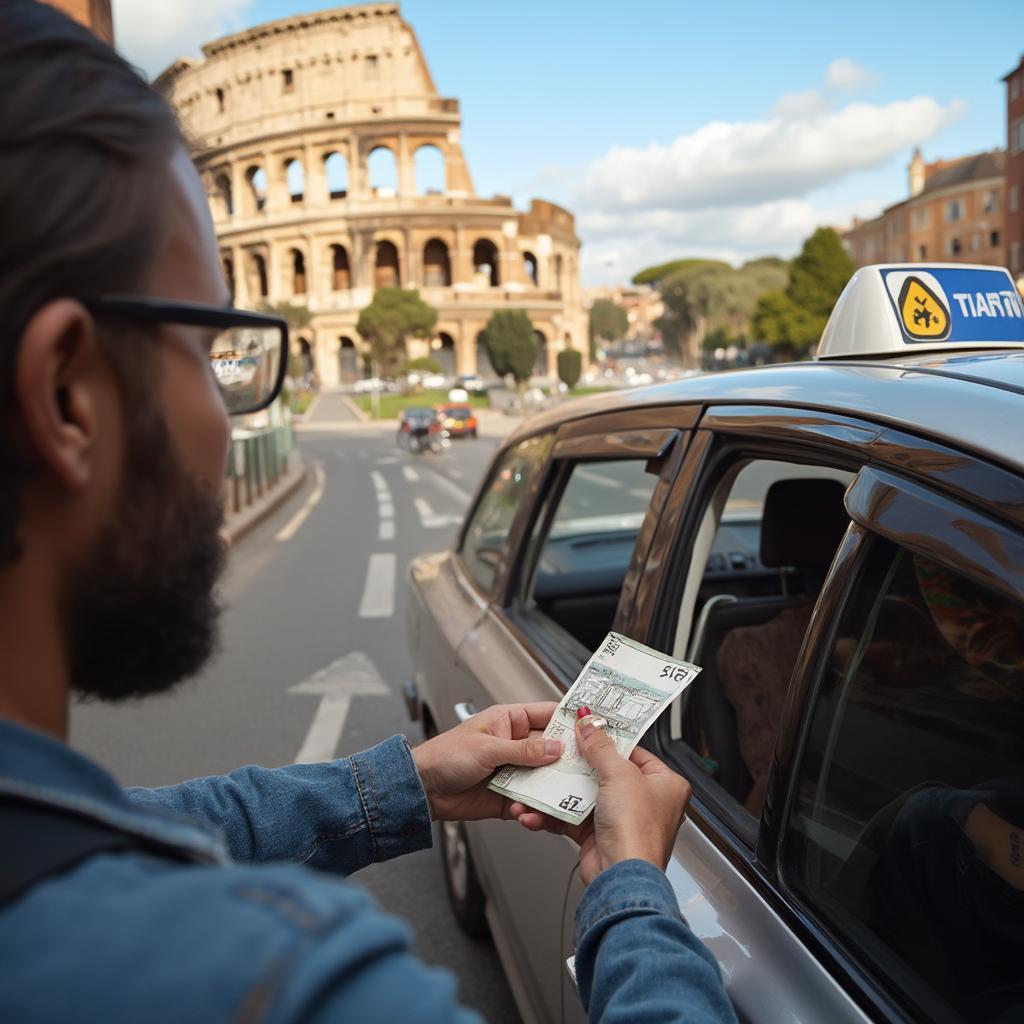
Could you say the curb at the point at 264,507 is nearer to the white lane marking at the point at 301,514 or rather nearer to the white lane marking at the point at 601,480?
the white lane marking at the point at 301,514

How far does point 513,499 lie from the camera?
11.3ft

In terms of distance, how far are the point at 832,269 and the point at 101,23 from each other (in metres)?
50.9

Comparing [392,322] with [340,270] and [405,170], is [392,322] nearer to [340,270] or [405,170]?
[405,170]

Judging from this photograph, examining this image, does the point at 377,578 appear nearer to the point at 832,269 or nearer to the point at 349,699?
the point at 349,699

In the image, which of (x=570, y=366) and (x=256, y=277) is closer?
(x=570, y=366)

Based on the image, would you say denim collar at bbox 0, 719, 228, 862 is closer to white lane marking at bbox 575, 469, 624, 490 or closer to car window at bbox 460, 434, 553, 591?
car window at bbox 460, 434, 553, 591

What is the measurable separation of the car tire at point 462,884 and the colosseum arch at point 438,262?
8076 centimetres

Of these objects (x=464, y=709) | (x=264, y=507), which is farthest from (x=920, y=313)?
(x=264, y=507)

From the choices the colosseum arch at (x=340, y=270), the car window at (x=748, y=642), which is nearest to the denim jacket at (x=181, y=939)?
the car window at (x=748, y=642)

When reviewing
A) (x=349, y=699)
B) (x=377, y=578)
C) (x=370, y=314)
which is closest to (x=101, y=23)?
(x=377, y=578)

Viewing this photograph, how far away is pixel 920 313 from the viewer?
207 centimetres

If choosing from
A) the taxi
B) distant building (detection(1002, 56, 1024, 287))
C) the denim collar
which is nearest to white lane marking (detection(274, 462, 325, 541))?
the taxi

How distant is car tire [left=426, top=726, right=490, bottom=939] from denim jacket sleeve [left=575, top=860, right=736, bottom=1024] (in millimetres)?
2040

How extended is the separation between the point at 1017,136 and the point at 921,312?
60.8 metres
